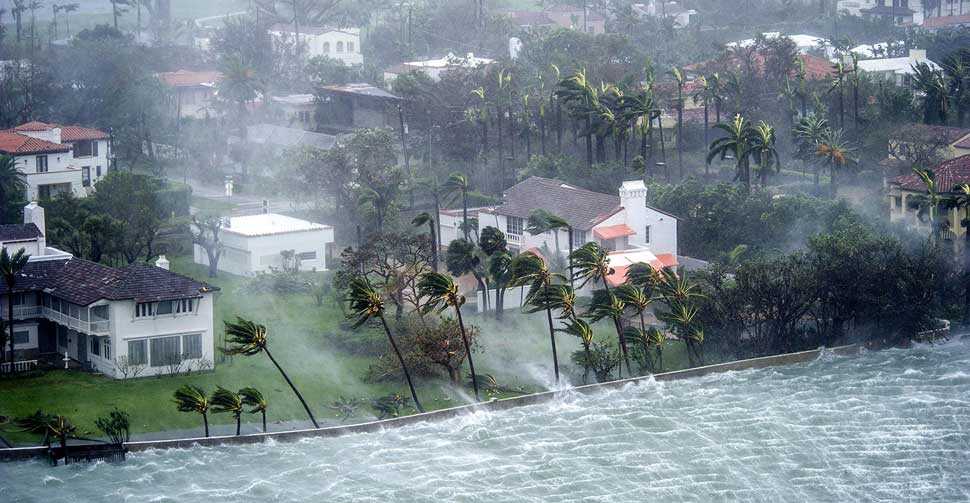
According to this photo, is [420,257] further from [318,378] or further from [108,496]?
[108,496]

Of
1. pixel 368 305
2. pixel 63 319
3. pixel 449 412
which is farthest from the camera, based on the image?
pixel 63 319

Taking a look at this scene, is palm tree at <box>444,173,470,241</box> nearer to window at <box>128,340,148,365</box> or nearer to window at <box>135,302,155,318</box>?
window at <box>135,302,155,318</box>

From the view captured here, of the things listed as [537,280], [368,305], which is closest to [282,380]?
[368,305]

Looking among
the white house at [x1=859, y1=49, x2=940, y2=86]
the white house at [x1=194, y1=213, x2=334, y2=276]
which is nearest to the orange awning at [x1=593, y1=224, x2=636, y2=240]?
the white house at [x1=194, y1=213, x2=334, y2=276]

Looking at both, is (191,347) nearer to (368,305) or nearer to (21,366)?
(21,366)

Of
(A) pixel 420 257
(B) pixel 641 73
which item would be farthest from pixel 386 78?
(A) pixel 420 257
